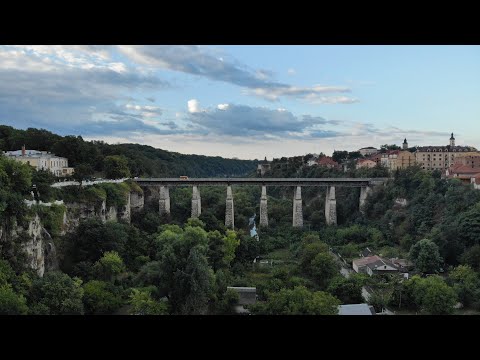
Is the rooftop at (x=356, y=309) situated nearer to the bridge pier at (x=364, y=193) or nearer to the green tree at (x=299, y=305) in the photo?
the green tree at (x=299, y=305)

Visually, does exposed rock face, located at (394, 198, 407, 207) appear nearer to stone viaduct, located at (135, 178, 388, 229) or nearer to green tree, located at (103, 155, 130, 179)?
stone viaduct, located at (135, 178, 388, 229)

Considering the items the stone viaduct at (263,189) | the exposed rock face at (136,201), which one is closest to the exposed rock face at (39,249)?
the exposed rock face at (136,201)

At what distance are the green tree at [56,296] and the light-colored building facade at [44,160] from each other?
42.6ft

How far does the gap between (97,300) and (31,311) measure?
2301 millimetres

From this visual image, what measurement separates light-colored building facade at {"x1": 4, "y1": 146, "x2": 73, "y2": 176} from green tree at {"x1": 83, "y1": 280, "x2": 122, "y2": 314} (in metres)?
12.2

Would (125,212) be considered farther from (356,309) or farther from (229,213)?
(356,309)

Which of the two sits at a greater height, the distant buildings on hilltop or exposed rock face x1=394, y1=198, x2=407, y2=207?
the distant buildings on hilltop

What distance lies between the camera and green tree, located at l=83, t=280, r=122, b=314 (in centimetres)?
1184

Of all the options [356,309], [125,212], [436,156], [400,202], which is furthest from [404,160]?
[356,309]

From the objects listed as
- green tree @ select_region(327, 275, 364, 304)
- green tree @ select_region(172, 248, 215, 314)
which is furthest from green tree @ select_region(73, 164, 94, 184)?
green tree @ select_region(327, 275, 364, 304)

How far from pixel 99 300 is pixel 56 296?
1.48 m

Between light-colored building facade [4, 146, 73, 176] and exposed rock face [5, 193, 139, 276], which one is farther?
light-colored building facade [4, 146, 73, 176]

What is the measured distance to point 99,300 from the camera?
1199 centimetres
